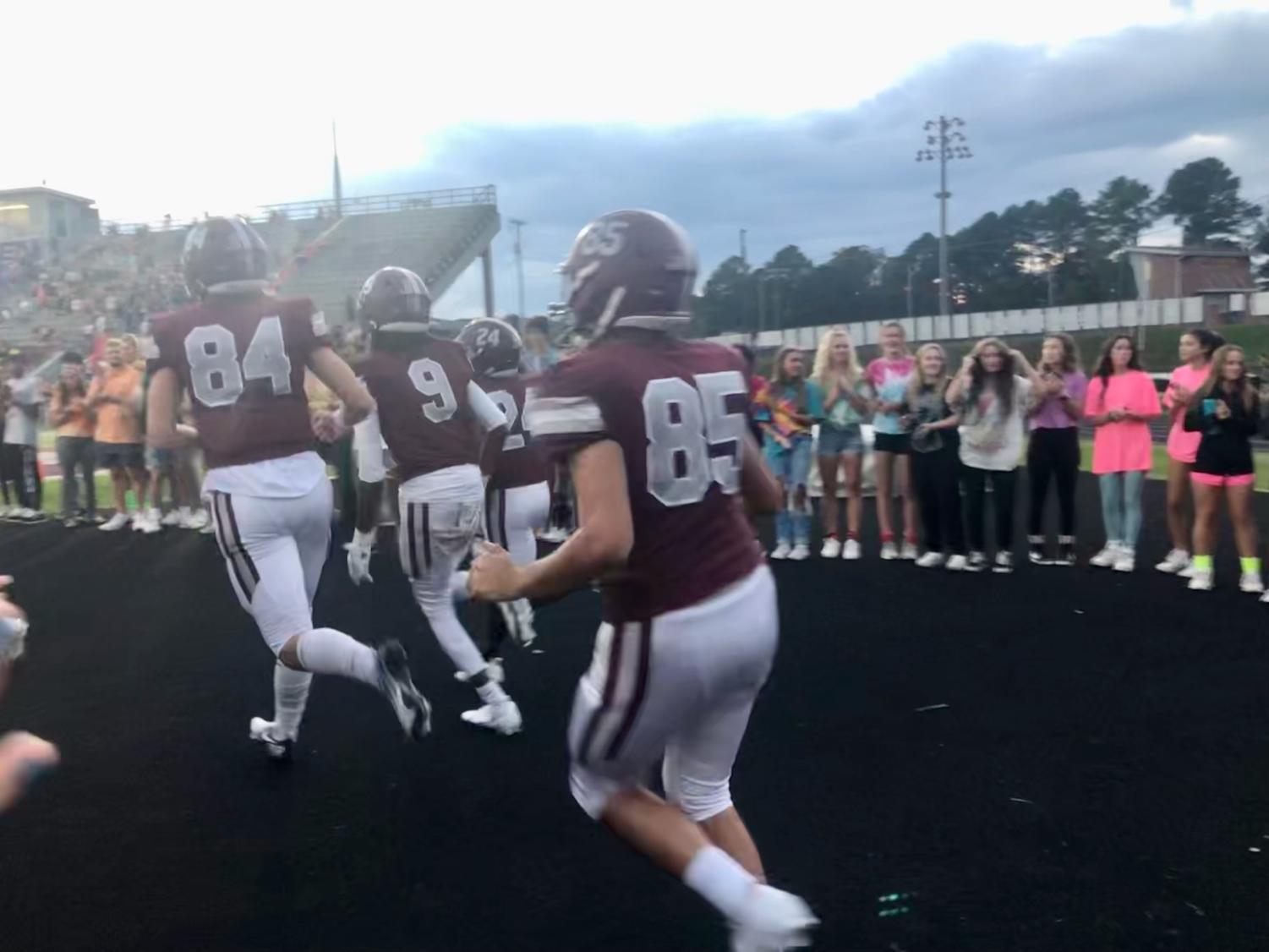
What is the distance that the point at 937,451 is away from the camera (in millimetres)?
9258

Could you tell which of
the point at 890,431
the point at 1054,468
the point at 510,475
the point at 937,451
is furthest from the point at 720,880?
the point at 890,431

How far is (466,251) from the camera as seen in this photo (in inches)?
1420

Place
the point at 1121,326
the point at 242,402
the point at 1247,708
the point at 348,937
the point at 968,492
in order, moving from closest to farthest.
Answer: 1. the point at 348,937
2. the point at 242,402
3. the point at 1247,708
4. the point at 968,492
5. the point at 1121,326

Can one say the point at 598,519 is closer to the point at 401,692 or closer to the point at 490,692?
the point at 401,692

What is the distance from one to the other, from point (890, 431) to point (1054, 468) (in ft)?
4.38

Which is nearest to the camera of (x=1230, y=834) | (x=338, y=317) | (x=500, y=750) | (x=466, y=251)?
(x=1230, y=834)

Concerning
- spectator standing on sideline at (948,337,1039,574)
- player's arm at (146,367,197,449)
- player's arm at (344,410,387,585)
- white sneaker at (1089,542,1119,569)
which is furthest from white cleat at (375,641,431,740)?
white sneaker at (1089,542,1119,569)

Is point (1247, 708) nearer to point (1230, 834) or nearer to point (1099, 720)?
point (1099, 720)

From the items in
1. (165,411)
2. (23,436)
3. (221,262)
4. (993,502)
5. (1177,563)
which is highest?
(221,262)

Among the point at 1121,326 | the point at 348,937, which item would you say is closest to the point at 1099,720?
the point at 348,937

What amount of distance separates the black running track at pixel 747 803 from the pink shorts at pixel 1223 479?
99 centimetres

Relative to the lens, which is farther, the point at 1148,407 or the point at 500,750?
the point at 1148,407

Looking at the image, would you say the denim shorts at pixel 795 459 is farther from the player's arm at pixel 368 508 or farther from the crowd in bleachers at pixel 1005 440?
the player's arm at pixel 368 508

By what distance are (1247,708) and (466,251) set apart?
32.8 meters
